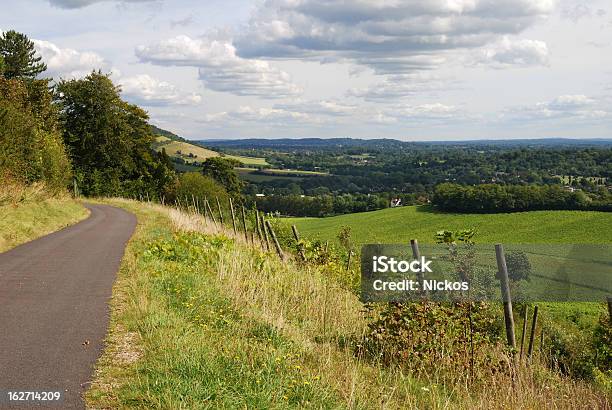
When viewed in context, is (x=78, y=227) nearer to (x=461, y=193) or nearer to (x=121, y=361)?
(x=121, y=361)

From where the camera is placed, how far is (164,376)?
5531mm

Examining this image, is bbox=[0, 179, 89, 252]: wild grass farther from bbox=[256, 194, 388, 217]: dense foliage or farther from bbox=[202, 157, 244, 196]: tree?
bbox=[256, 194, 388, 217]: dense foliage

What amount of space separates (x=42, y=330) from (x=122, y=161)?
52917 mm

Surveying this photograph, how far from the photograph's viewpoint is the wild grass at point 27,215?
17156 mm

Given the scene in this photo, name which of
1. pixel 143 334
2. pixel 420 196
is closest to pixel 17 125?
pixel 143 334

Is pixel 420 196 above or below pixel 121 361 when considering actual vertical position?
below

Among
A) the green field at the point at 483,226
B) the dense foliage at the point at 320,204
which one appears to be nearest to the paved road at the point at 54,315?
the green field at the point at 483,226

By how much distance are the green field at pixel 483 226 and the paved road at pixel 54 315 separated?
66028mm

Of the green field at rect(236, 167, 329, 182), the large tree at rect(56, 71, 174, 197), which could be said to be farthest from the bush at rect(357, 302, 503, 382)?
the green field at rect(236, 167, 329, 182)

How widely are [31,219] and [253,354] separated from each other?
17.0m

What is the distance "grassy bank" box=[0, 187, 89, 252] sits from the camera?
17.0m

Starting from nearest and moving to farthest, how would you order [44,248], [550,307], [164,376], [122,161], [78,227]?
[164,376] < [44,248] < [78,227] < [550,307] < [122,161]

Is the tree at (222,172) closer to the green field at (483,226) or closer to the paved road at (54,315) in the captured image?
the green field at (483,226)

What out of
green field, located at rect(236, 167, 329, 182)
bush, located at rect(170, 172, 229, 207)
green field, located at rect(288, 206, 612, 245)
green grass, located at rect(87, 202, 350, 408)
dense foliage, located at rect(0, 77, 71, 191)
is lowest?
green field, located at rect(288, 206, 612, 245)
